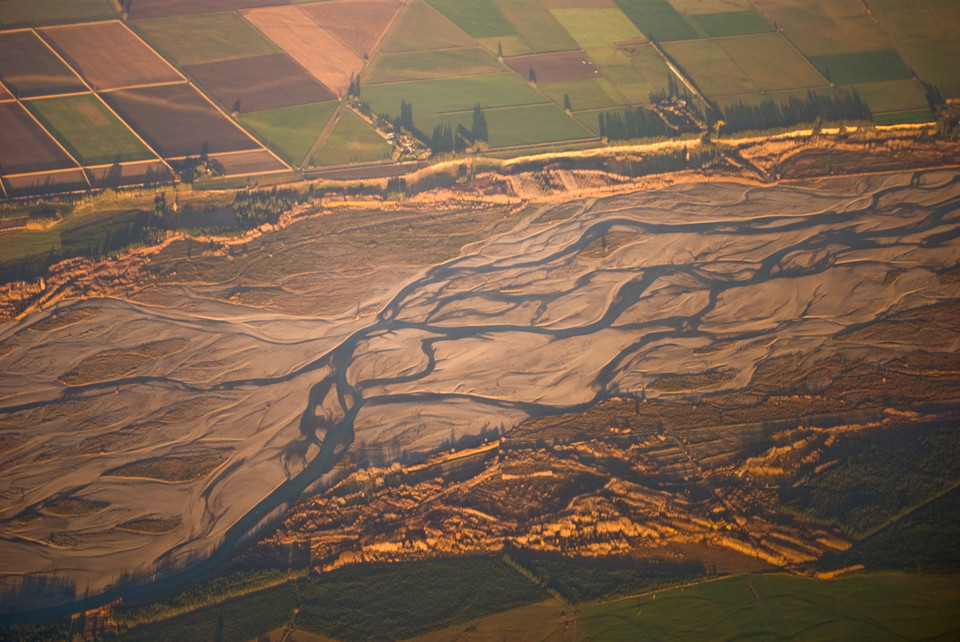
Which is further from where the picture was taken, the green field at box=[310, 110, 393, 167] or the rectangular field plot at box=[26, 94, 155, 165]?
the green field at box=[310, 110, 393, 167]

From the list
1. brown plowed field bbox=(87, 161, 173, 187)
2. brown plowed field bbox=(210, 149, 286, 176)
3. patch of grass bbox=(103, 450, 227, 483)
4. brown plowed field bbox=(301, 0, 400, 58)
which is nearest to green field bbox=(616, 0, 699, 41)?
brown plowed field bbox=(301, 0, 400, 58)

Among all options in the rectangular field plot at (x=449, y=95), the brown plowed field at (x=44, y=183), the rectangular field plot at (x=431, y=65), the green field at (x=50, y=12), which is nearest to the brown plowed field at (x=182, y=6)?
the green field at (x=50, y=12)

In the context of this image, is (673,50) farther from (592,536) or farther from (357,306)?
(592,536)

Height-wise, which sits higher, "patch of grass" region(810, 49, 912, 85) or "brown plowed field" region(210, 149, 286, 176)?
"patch of grass" region(810, 49, 912, 85)

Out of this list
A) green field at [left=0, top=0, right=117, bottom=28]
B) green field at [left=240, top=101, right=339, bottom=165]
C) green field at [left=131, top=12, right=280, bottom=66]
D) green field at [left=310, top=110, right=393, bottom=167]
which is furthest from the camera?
green field at [left=0, top=0, right=117, bottom=28]

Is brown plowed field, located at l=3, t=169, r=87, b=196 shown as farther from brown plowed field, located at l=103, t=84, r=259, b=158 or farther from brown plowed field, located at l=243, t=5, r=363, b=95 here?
brown plowed field, located at l=243, t=5, r=363, b=95
